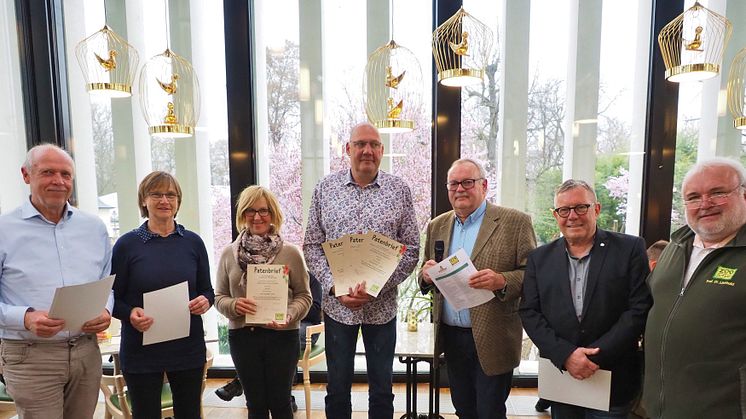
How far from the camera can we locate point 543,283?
1.65 m

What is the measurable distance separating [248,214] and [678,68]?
2705 millimetres

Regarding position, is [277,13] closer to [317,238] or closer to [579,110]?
[317,238]

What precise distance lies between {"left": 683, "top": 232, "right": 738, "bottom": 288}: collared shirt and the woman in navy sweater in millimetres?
2009

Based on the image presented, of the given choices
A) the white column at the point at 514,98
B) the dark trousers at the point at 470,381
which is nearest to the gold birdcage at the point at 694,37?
the white column at the point at 514,98

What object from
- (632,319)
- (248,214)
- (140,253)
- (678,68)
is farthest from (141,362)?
(678,68)

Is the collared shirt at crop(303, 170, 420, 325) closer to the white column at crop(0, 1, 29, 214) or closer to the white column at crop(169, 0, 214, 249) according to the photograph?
the white column at crop(169, 0, 214, 249)

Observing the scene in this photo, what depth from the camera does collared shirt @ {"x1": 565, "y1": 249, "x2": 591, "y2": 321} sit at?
62.9 inches

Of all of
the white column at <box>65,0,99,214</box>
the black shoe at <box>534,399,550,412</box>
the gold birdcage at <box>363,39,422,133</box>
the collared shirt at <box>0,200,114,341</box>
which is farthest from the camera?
the white column at <box>65,0,99,214</box>

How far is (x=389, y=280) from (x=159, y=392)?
1197mm

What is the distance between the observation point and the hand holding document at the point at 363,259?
1.78 m

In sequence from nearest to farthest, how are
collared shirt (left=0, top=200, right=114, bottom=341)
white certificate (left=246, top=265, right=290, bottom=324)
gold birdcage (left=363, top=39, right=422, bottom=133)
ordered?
collared shirt (left=0, top=200, right=114, bottom=341) → white certificate (left=246, top=265, right=290, bottom=324) → gold birdcage (left=363, top=39, right=422, bottom=133)

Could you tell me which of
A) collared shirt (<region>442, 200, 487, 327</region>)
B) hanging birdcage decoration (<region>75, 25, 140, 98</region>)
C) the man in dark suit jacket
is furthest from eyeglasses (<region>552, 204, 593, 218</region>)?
hanging birdcage decoration (<region>75, 25, 140, 98</region>)

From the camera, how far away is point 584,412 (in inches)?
66.0

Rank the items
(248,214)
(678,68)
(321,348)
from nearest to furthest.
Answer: (248,214) < (678,68) < (321,348)
